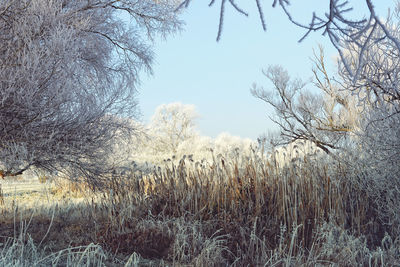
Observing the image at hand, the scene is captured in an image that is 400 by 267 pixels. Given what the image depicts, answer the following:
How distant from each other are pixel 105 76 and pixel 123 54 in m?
1.09

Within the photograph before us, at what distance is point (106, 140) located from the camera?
571cm

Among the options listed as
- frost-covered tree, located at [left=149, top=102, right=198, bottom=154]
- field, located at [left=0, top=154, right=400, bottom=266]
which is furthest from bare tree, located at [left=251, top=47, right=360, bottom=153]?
frost-covered tree, located at [left=149, top=102, right=198, bottom=154]

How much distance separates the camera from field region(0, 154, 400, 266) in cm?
362

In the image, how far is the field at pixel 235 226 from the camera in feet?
11.9

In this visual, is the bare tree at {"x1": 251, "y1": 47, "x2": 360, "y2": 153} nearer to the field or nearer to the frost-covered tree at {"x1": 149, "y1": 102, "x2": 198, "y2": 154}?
the field

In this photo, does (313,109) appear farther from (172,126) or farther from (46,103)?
(172,126)

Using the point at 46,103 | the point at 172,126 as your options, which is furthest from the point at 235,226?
the point at 172,126

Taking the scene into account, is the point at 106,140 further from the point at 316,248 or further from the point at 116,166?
the point at 316,248

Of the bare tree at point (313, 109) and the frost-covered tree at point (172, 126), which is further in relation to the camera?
the frost-covered tree at point (172, 126)

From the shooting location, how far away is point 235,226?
4.02 meters

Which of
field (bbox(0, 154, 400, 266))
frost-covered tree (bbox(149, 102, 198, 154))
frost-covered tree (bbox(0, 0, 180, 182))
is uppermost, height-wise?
frost-covered tree (bbox(149, 102, 198, 154))

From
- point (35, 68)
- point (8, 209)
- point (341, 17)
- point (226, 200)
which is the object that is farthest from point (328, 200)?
point (8, 209)

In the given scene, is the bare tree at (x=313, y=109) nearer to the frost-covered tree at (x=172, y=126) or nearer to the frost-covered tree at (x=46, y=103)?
the frost-covered tree at (x=46, y=103)

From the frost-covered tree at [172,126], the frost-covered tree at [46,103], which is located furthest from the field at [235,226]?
the frost-covered tree at [172,126]
